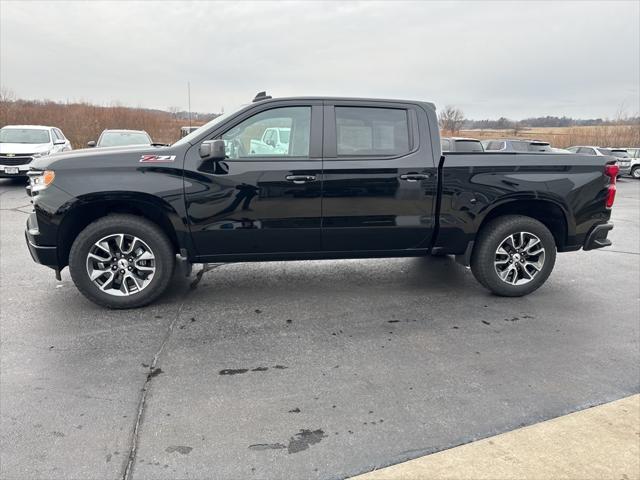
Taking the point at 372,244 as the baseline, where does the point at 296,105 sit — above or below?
above

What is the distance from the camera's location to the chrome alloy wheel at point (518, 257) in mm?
4844

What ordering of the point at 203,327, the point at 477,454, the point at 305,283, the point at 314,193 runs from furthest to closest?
the point at 305,283
the point at 314,193
the point at 203,327
the point at 477,454

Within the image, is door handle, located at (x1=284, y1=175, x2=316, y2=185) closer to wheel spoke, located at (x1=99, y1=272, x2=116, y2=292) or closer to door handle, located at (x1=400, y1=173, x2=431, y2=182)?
door handle, located at (x1=400, y1=173, x2=431, y2=182)

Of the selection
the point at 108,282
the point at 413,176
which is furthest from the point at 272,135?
the point at 108,282

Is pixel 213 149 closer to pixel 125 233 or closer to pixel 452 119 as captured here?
pixel 125 233

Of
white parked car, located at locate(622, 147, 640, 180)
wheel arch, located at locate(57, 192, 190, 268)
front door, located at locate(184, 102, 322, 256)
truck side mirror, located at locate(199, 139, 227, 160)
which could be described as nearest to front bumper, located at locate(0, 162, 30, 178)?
wheel arch, located at locate(57, 192, 190, 268)

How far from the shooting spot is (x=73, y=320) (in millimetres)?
4105

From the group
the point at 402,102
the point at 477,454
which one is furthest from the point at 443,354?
the point at 402,102

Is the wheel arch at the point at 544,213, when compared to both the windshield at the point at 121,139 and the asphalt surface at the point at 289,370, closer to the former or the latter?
the asphalt surface at the point at 289,370

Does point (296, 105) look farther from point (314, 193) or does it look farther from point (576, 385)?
point (576, 385)

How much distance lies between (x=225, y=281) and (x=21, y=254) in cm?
311

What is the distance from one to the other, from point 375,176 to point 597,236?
8.40 ft

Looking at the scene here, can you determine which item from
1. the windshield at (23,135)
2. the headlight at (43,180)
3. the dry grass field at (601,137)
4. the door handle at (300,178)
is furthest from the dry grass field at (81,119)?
the door handle at (300,178)

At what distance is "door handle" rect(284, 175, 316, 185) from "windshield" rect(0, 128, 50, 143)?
12933 mm
